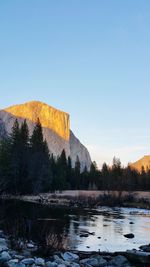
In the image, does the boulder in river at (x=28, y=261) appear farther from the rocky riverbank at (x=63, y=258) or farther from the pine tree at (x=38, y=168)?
the pine tree at (x=38, y=168)

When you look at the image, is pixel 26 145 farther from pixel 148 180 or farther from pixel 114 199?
pixel 148 180

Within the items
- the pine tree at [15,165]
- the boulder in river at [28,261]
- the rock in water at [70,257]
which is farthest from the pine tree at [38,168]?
the boulder in river at [28,261]

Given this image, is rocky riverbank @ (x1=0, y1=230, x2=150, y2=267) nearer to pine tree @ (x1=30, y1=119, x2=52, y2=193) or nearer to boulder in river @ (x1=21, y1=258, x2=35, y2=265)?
boulder in river @ (x1=21, y1=258, x2=35, y2=265)

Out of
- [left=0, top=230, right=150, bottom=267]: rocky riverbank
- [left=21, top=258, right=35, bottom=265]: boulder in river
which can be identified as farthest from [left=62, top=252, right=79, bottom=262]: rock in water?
[left=21, top=258, right=35, bottom=265]: boulder in river

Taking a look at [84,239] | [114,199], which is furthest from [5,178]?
[84,239]

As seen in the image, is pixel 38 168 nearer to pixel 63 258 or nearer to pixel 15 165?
pixel 15 165

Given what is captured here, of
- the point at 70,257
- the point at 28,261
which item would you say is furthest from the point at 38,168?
the point at 28,261

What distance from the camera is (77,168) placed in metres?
117

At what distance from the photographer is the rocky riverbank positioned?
512 inches

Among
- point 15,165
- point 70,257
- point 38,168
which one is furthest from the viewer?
point 38,168

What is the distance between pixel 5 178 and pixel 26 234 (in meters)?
49.7

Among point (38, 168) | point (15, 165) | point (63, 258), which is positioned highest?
point (15, 165)

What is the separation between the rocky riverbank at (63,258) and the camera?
1299 centimetres

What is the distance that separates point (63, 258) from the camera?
14352 mm
